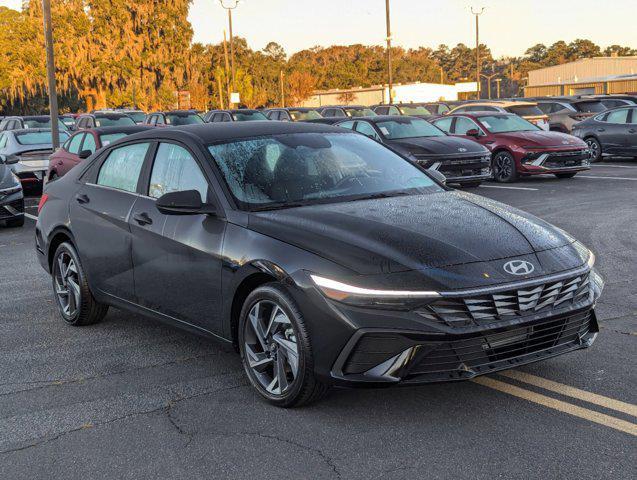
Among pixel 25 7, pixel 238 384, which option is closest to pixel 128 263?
pixel 238 384

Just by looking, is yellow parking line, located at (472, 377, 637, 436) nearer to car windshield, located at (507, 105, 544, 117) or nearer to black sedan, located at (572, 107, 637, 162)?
black sedan, located at (572, 107, 637, 162)

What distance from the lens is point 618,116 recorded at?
22656mm

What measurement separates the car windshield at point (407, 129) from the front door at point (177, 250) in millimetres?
12647

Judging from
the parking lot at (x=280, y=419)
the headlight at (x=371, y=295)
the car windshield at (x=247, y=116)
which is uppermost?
the car windshield at (x=247, y=116)

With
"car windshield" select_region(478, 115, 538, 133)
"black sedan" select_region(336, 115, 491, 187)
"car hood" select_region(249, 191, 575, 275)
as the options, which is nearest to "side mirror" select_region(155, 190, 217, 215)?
"car hood" select_region(249, 191, 575, 275)

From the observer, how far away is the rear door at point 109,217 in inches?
241

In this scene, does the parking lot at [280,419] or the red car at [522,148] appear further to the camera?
the red car at [522,148]

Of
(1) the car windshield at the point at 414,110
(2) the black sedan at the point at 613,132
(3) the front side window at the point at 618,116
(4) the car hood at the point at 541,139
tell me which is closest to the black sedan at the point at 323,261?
(4) the car hood at the point at 541,139

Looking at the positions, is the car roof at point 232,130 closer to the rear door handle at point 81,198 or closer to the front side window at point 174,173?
the front side window at point 174,173

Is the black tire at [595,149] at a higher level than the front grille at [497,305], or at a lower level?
higher

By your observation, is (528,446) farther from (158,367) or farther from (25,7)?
(25,7)

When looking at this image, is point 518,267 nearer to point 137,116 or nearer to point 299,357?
point 299,357

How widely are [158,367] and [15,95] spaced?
6896 centimetres

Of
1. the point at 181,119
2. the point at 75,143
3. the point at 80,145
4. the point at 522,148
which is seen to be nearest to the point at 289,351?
the point at 80,145
